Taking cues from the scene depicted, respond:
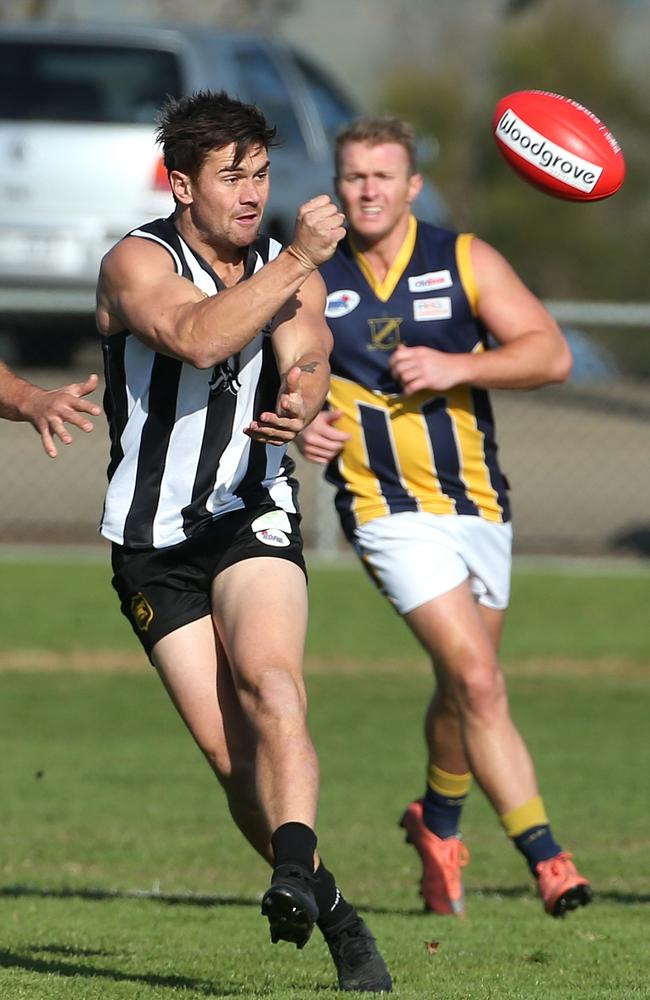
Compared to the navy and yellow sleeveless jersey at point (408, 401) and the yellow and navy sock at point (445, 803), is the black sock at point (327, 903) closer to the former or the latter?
the yellow and navy sock at point (445, 803)

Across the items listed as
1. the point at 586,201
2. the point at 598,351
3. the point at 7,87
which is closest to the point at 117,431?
the point at 586,201

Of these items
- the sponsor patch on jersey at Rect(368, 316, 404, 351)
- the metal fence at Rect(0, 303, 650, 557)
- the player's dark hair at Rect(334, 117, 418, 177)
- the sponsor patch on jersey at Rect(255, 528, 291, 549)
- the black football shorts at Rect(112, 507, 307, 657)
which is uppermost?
the player's dark hair at Rect(334, 117, 418, 177)

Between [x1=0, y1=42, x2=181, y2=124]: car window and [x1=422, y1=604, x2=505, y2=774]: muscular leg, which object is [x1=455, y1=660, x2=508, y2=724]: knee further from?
[x1=0, y1=42, x2=181, y2=124]: car window

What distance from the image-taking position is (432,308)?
6551 millimetres

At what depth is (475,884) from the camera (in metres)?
7.36

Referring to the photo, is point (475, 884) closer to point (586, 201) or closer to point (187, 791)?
point (187, 791)

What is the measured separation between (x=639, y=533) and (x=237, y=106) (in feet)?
32.8

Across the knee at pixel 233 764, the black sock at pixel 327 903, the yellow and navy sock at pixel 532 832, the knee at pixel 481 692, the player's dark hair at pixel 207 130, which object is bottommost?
the yellow and navy sock at pixel 532 832

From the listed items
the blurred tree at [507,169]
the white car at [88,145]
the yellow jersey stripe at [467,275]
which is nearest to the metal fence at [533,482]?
the white car at [88,145]

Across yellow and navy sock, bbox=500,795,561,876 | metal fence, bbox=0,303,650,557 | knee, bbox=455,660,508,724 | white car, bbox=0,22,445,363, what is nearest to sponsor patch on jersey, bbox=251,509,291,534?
knee, bbox=455,660,508,724

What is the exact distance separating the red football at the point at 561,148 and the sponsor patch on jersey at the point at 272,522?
5.29ft

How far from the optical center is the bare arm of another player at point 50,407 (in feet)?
15.7

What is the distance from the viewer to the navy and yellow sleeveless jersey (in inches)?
259

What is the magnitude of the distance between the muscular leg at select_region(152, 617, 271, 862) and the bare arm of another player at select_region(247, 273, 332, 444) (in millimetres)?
633
